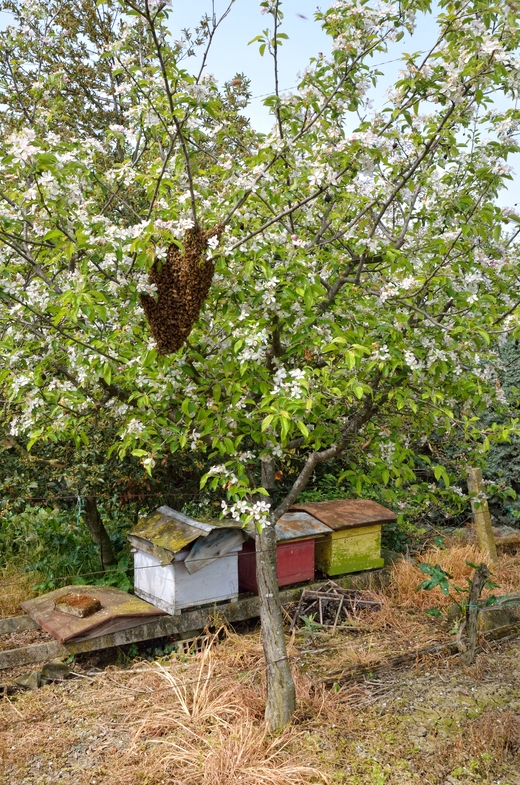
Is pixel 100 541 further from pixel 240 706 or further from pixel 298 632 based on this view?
pixel 240 706

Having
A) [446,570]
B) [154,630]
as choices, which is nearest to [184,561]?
Result: [154,630]

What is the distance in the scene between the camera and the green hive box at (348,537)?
5.30 metres

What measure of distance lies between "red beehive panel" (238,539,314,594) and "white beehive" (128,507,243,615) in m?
0.25

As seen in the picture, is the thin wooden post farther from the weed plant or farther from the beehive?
the weed plant

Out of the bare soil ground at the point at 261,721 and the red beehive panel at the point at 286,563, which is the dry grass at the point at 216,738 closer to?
the bare soil ground at the point at 261,721

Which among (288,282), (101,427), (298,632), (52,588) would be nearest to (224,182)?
(288,282)

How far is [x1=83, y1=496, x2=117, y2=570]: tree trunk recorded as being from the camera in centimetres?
554

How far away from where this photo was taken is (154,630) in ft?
14.5

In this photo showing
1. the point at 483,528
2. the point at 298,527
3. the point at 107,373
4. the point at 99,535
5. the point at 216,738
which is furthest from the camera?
the point at 483,528

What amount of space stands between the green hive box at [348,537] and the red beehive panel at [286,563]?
23cm

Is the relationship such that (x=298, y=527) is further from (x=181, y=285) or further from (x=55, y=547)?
(x=181, y=285)

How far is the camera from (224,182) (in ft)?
11.1

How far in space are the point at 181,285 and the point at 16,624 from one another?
3.28 meters

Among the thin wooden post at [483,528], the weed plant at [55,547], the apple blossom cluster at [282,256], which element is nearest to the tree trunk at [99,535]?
the weed plant at [55,547]
